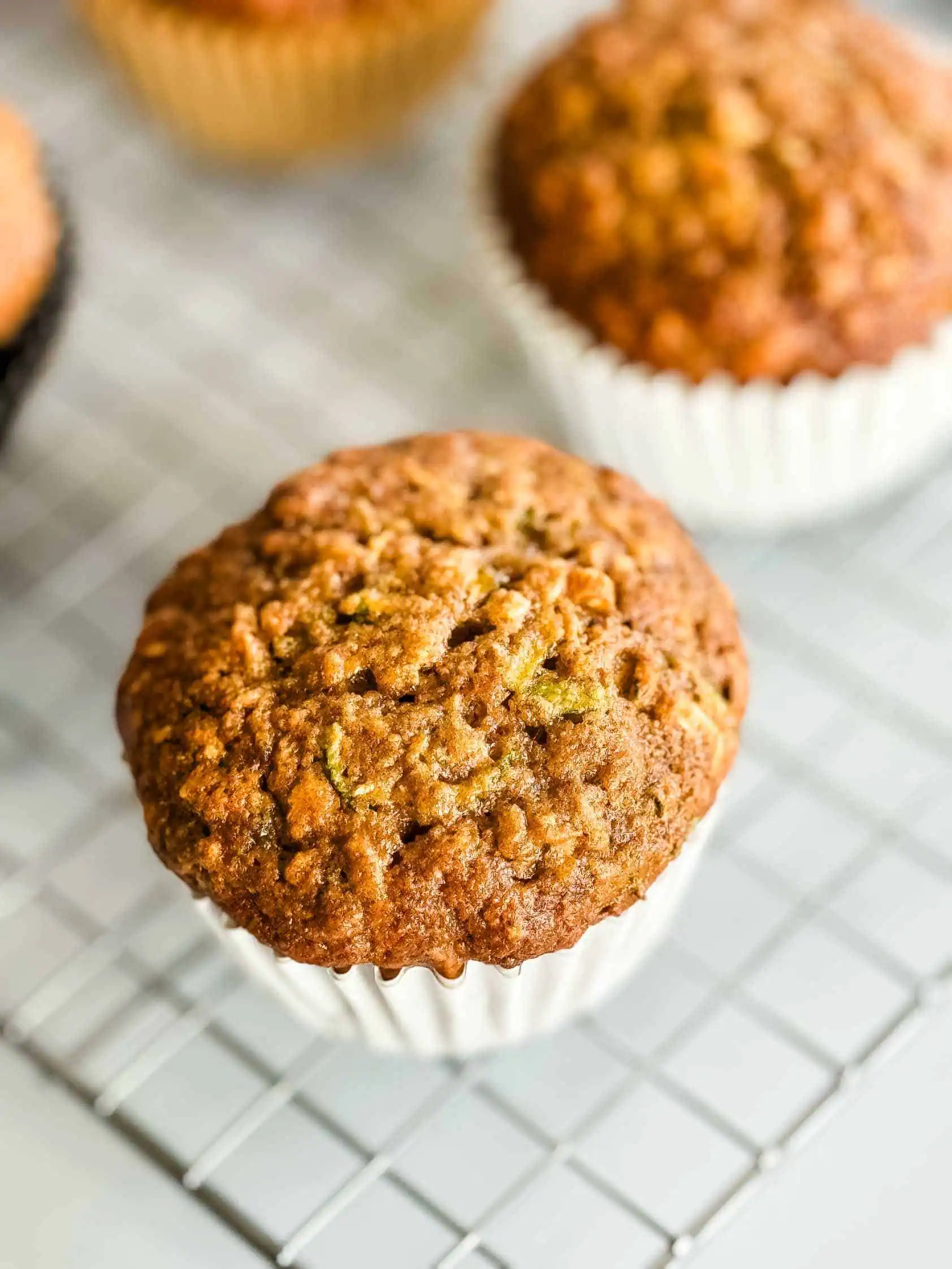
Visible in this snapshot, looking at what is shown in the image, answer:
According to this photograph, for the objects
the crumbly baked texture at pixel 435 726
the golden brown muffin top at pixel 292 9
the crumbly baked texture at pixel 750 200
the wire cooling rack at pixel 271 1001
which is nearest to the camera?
the crumbly baked texture at pixel 435 726

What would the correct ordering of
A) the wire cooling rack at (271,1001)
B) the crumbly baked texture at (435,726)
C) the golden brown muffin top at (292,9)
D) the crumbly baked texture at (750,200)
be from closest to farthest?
the crumbly baked texture at (435,726)
the wire cooling rack at (271,1001)
the crumbly baked texture at (750,200)
the golden brown muffin top at (292,9)

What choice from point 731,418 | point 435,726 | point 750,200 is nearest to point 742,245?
point 750,200

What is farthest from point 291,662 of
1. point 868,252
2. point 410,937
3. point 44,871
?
point 868,252

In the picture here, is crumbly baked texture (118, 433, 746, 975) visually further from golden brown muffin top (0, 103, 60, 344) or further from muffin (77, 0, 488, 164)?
muffin (77, 0, 488, 164)

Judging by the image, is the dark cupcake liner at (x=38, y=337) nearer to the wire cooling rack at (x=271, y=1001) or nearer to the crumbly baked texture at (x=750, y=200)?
the wire cooling rack at (x=271, y=1001)

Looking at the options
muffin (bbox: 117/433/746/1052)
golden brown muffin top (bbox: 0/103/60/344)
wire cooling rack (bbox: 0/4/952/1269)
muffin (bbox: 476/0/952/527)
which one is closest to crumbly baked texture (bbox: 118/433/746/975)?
muffin (bbox: 117/433/746/1052)

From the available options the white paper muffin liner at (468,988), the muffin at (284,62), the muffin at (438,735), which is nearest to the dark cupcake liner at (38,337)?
the muffin at (284,62)
